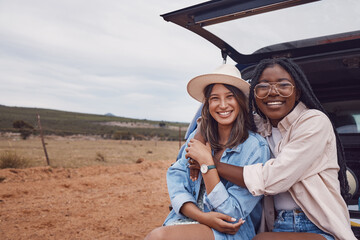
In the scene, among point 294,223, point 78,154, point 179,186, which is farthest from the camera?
point 78,154

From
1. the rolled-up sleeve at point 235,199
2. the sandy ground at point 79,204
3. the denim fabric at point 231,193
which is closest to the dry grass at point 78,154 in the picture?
the sandy ground at point 79,204

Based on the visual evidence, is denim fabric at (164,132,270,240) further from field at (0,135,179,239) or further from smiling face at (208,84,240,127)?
field at (0,135,179,239)

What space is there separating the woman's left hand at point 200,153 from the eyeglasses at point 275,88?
0.51 m

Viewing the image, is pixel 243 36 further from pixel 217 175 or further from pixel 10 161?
pixel 10 161

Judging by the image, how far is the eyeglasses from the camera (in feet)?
6.64

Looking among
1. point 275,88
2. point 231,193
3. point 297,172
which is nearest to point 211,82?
point 275,88

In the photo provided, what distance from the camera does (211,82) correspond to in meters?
2.46

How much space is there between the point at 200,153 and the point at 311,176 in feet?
2.29

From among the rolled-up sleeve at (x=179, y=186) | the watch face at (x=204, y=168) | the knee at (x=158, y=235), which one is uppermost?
the watch face at (x=204, y=168)

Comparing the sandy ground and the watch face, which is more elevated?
the watch face

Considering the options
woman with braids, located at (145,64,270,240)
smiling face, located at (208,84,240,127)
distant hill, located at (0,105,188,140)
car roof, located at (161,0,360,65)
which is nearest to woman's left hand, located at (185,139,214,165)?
woman with braids, located at (145,64,270,240)

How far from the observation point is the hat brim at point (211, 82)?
91.4 inches

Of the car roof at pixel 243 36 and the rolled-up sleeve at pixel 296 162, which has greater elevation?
the car roof at pixel 243 36

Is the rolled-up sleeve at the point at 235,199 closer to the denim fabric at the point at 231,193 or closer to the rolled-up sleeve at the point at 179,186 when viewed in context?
the denim fabric at the point at 231,193
